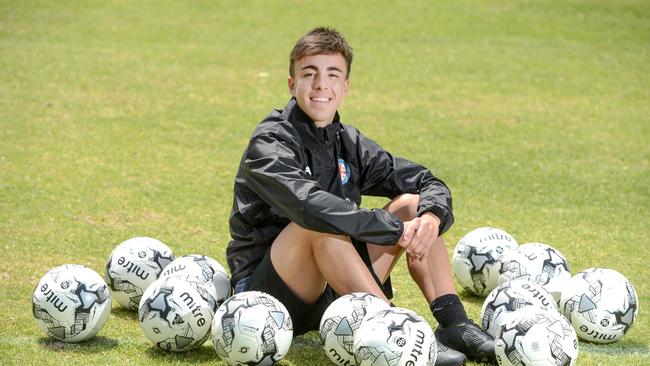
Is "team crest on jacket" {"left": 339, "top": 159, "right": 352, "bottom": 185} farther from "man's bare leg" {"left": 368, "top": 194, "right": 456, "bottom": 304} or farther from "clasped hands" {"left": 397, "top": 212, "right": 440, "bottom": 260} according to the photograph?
"clasped hands" {"left": 397, "top": 212, "right": 440, "bottom": 260}

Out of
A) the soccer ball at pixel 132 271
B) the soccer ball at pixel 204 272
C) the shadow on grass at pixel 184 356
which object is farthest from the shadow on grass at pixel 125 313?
the shadow on grass at pixel 184 356

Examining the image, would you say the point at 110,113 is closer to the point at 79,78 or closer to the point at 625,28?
the point at 79,78

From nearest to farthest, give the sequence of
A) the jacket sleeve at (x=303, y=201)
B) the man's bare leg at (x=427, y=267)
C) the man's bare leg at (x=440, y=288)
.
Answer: the jacket sleeve at (x=303, y=201), the man's bare leg at (x=440, y=288), the man's bare leg at (x=427, y=267)

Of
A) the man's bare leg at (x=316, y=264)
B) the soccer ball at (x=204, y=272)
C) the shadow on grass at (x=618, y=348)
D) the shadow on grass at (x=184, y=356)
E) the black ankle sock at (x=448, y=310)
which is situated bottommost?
the shadow on grass at (x=618, y=348)

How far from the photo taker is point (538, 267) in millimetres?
7551

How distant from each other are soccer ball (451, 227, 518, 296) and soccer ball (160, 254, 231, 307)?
2.04 m

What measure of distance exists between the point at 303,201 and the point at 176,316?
1.05 meters

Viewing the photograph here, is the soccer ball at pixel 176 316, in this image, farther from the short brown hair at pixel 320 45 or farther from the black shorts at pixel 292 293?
the short brown hair at pixel 320 45

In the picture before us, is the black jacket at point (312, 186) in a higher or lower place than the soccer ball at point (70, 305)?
higher

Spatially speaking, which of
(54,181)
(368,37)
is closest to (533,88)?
(368,37)

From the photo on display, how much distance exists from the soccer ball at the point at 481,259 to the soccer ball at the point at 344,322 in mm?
1964

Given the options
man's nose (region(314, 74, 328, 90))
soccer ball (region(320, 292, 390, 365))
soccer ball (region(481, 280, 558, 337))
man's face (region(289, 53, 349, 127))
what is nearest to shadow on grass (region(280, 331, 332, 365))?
soccer ball (region(320, 292, 390, 365))

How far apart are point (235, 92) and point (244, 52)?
8.59 ft

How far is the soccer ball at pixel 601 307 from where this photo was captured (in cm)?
686
